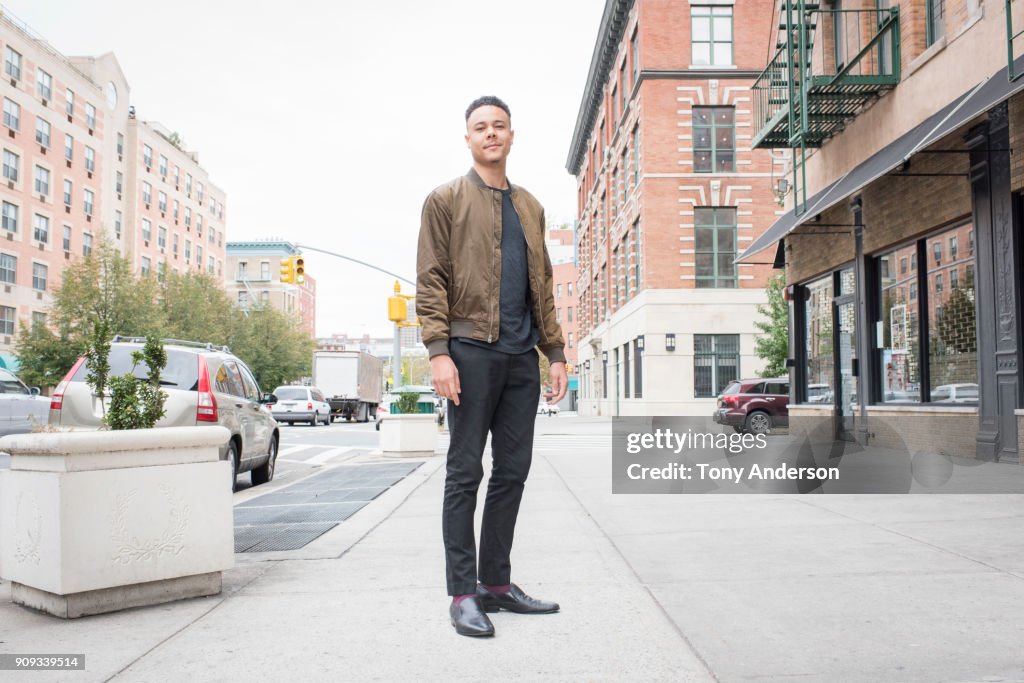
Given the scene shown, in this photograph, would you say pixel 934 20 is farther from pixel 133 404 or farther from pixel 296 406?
pixel 296 406

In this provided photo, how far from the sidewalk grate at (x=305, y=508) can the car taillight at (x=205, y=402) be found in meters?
0.99

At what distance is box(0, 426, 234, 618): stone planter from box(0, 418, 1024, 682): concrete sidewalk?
0.11m

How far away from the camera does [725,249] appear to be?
3152 centimetres

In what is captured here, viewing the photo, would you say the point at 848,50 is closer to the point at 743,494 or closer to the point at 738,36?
the point at 743,494

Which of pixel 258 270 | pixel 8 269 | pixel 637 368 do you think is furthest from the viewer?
pixel 258 270

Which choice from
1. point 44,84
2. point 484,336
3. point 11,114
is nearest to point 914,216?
point 484,336

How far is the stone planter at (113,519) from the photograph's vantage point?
368cm

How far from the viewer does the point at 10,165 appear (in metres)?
42.0

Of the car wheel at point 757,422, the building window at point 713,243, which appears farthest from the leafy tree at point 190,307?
the car wheel at point 757,422

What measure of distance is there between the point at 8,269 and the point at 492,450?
45321 millimetres

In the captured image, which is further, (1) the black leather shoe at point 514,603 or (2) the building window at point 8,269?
(2) the building window at point 8,269

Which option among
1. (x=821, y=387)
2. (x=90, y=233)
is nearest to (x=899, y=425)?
(x=821, y=387)

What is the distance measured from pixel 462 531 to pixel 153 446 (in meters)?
1.52

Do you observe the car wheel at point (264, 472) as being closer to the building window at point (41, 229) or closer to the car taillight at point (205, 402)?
the car taillight at point (205, 402)
